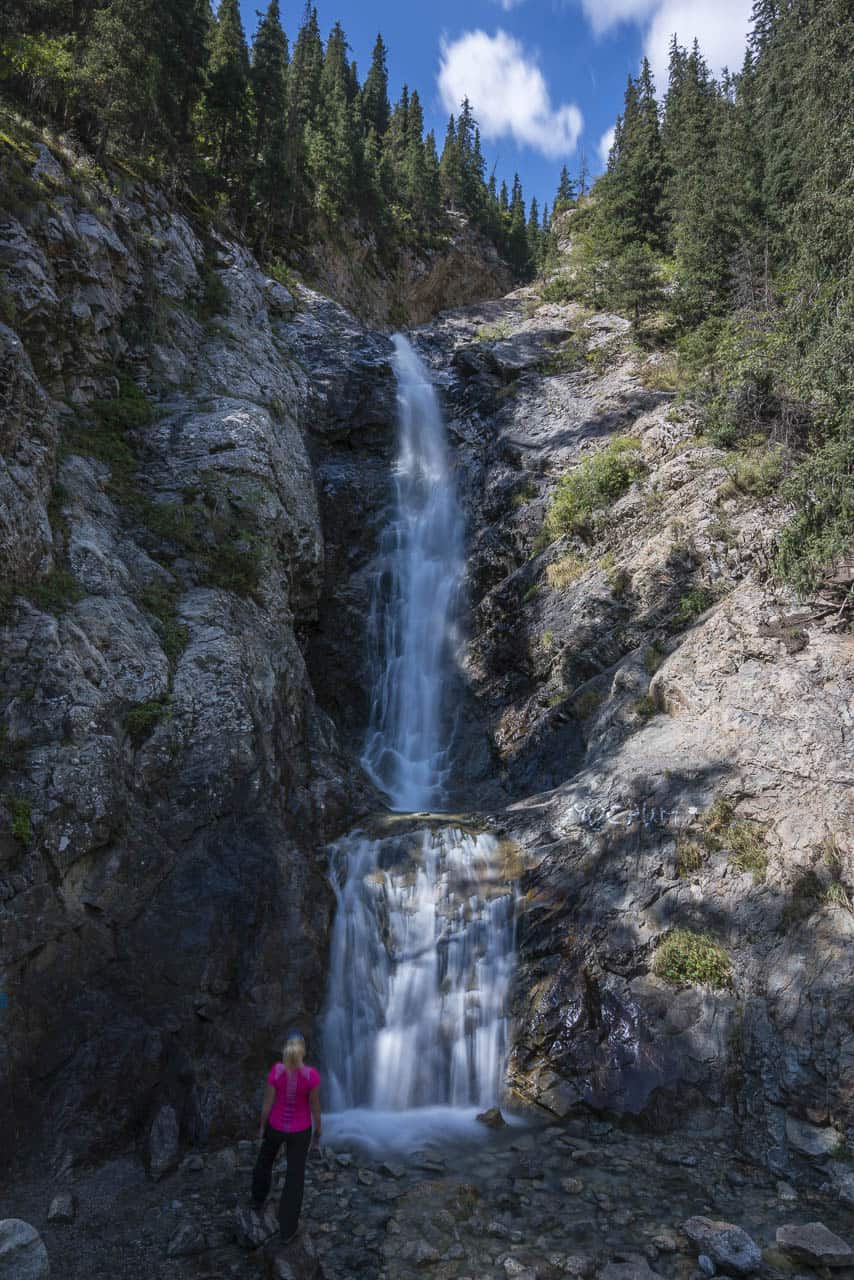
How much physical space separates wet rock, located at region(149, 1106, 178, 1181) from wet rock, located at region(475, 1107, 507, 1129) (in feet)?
12.3

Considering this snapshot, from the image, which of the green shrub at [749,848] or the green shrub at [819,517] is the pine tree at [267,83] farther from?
the green shrub at [749,848]

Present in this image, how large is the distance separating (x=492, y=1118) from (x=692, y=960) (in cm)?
329

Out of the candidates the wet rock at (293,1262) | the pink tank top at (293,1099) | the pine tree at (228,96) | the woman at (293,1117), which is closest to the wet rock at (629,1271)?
the wet rock at (293,1262)

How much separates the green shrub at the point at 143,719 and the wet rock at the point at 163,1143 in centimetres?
458

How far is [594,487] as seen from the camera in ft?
60.4

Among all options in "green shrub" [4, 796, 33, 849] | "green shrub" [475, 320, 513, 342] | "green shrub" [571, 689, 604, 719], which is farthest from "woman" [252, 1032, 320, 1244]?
"green shrub" [475, 320, 513, 342]

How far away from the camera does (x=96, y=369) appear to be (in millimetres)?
15320

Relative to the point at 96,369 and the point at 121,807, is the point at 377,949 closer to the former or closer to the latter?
the point at 121,807

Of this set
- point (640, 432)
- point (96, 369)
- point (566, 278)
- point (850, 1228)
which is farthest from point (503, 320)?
point (850, 1228)

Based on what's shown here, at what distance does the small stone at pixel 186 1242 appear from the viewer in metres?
6.19

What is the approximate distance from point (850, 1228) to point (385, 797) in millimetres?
10309

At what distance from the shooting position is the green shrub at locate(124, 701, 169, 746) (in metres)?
10.1

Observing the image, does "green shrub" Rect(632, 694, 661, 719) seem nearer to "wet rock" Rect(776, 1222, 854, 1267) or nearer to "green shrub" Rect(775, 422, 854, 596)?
"green shrub" Rect(775, 422, 854, 596)

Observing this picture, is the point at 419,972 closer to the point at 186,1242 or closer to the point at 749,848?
the point at 186,1242
